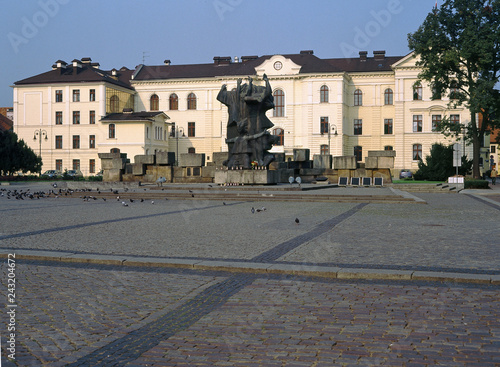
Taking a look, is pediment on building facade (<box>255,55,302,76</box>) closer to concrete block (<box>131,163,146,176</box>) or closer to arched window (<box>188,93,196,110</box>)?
arched window (<box>188,93,196,110</box>)

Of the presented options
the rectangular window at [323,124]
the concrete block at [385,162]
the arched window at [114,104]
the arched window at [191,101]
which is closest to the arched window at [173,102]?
the arched window at [191,101]

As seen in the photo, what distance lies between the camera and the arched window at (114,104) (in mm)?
82625

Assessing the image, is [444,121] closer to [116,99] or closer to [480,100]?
[480,100]

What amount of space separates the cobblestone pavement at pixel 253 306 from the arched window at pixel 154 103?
3078 inches

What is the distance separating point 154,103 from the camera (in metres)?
88.1

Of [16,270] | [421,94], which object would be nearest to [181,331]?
[16,270]

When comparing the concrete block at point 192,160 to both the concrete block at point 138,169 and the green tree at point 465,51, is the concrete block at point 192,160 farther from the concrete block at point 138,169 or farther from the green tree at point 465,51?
the green tree at point 465,51

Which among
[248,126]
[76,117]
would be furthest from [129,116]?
[248,126]

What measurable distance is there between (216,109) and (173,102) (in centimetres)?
702

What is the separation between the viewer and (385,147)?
3260 inches

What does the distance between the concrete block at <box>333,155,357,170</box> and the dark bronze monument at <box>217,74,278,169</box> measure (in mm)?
8011

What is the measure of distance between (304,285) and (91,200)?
64.6 ft

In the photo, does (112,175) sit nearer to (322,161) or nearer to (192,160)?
(192,160)

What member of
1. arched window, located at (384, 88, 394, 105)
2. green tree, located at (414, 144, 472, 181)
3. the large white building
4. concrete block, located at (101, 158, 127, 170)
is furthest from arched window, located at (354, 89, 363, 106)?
concrete block, located at (101, 158, 127, 170)
